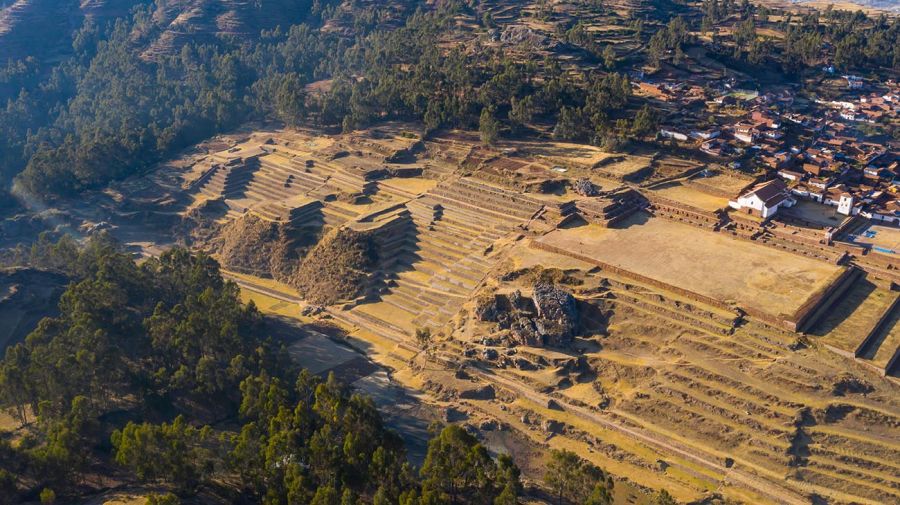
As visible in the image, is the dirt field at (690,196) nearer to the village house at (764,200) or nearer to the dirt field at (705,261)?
the village house at (764,200)

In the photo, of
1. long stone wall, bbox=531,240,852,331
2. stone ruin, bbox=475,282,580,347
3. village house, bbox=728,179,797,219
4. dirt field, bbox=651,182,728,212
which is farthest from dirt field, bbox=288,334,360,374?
village house, bbox=728,179,797,219

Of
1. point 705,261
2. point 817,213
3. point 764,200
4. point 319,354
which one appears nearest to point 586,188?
point 705,261

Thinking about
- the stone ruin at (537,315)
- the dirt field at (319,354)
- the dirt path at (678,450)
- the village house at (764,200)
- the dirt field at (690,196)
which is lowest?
the dirt field at (319,354)

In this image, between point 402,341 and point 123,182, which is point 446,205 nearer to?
point 402,341

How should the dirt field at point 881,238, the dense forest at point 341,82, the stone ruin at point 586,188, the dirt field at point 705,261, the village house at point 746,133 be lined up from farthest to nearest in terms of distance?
the dense forest at point 341,82 → the village house at point 746,133 → the stone ruin at point 586,188 → the dirt field at point 881,238 → the dirt field at point 705,261

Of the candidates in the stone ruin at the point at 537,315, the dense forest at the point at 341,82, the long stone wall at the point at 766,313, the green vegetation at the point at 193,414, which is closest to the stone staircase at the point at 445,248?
the stone ruin at the point at 537,315

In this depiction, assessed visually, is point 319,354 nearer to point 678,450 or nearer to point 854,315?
point 678,450
